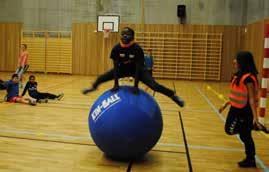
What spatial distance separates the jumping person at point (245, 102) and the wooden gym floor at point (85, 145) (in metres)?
0.43

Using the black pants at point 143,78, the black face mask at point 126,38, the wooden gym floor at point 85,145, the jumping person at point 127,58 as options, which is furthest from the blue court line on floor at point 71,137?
the black face mask at point 126,38

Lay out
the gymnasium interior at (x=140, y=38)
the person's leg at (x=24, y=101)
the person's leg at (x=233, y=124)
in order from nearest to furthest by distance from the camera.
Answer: the person's leg at (x=233, y=124) < the person's leg at (x=24, y=101) < the gymnasium interior at (x=140, y=38)

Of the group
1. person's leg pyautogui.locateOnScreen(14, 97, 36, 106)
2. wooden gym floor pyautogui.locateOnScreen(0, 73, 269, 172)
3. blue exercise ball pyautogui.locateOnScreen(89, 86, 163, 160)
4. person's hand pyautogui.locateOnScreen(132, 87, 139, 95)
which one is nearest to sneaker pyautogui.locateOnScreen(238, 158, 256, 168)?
wooden gym floor pyautogui.locateOnScreen(0, 73, 269, 172)

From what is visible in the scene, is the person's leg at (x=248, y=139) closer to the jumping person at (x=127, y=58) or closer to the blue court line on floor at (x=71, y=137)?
the blue court line on floor at (x=71, y=137)

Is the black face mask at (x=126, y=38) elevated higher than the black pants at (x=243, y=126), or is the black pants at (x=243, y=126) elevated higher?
the black face mask at (x=126, y=38)

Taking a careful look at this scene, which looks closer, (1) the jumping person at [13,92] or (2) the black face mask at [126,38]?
(2) the black face mask at [126,38]

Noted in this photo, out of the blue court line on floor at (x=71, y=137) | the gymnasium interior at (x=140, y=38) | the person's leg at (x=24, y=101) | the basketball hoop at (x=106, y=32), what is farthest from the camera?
the basketball hoop at (x=106, y=32)

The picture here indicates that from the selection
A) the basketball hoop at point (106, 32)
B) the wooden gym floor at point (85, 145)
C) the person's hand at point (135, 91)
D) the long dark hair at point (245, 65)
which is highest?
the basketball hoop at point (106, 32)

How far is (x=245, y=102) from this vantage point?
4.70m

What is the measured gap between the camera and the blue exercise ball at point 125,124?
4551 millimetres

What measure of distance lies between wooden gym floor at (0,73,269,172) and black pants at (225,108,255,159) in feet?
1.07

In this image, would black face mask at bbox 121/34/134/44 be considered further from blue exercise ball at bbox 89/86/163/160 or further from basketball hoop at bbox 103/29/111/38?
basketball hoop at bbox 103/29/111/38

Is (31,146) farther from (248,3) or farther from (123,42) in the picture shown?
(248,3)

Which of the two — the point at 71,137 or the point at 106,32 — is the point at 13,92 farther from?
the point at 106,32
